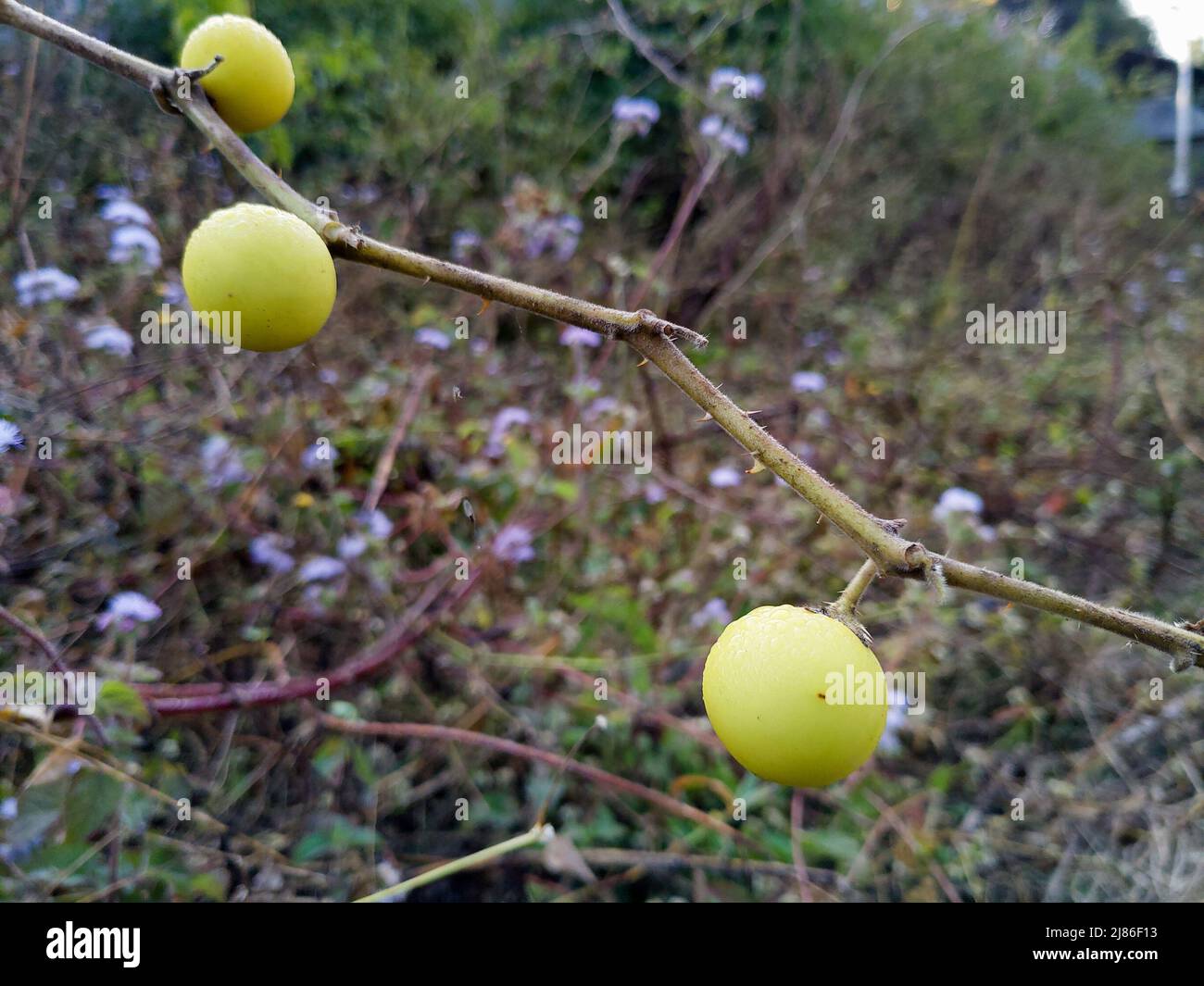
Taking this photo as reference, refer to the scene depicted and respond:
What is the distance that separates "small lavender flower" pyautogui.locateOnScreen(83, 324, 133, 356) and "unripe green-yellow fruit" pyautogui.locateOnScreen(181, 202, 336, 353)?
1.28m

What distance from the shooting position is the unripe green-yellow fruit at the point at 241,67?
659mm

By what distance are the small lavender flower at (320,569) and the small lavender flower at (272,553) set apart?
4cm

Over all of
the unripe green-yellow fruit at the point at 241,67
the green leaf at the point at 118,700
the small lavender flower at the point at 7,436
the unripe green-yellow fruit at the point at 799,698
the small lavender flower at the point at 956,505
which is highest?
the unripe green-yellow fruit at the point at 241,67

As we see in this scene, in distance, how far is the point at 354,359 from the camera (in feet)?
8.09

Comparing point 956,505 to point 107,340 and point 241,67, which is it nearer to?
point 241,67

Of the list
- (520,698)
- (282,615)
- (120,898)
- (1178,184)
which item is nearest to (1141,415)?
(520,698)

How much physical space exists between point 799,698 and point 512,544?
1407 mm

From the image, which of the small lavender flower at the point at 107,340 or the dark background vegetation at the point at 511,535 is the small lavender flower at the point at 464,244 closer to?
the dark background vegetation at the point at 511,535

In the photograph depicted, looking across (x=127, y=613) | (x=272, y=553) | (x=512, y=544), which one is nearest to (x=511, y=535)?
(x=512, y=544)

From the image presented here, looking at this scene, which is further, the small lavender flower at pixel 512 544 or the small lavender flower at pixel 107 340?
the small lavender flower at pixel 512 544

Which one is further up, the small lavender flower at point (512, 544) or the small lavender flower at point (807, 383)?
the small lavender flower at point (807, 383)

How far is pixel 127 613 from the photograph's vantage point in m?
1.37

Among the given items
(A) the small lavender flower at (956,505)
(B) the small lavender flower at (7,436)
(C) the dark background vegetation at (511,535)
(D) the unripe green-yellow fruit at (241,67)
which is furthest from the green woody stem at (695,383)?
(A) the small lavender flower at (956,505)
